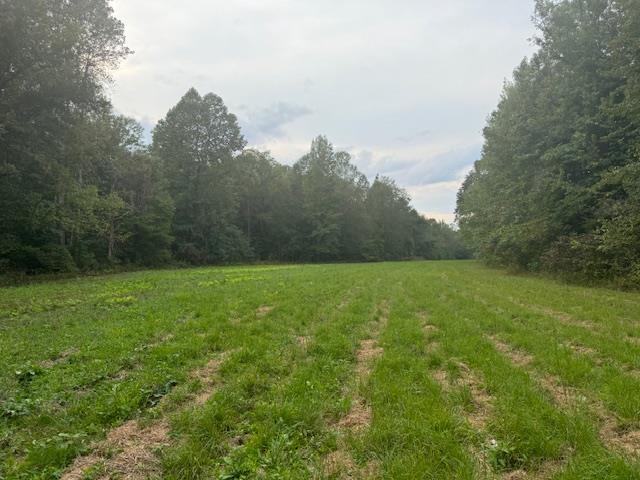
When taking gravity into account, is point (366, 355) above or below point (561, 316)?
below

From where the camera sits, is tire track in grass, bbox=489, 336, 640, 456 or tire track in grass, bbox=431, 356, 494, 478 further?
tire track in grass, bbox=489, 336, 640, 456

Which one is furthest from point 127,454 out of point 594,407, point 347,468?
point 594,407

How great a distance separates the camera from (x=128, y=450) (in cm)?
382

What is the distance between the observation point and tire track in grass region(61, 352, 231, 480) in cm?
348

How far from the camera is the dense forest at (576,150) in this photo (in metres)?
16.4

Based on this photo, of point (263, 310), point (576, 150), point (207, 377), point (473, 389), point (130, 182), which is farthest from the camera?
point (130, 182)

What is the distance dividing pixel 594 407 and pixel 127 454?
4935 millimetres

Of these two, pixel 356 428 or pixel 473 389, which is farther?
pixel 473 389

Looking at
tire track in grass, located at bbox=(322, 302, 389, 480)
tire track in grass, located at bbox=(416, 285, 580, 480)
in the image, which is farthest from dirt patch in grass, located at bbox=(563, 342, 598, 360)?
tire track in grass, located at bbox=(322, 302, 389, 480)

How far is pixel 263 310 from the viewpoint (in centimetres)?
1109

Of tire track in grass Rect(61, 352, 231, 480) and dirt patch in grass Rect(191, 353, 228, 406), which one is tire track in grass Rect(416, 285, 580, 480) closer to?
tire track in grass Rect(61, 352, 231, 480)

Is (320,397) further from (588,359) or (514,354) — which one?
(588,359)

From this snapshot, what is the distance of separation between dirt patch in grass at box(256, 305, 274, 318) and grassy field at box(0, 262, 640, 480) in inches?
20.1

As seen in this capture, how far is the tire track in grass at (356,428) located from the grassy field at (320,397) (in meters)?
0.02
